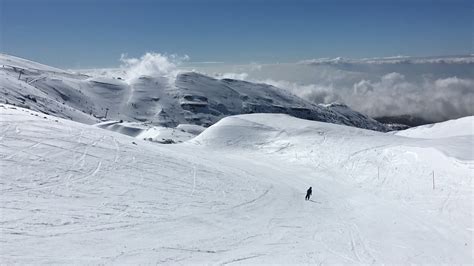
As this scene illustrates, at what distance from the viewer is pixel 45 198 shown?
23.0 meters

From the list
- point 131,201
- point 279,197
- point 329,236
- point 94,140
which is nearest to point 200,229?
point 131,201

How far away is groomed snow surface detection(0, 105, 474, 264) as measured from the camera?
1872 cm

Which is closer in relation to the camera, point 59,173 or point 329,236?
point 329,236

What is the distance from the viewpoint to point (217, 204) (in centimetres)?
2852

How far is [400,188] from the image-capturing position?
3844 centimetres

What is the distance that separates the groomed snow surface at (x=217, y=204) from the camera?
1872 centimetres

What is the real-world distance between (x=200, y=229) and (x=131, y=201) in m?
5.57

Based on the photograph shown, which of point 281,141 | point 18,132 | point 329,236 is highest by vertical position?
point 281,141

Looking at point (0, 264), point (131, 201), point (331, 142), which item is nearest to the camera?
point (0, 264)

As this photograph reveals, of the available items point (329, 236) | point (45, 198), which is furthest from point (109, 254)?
point (329, 236)

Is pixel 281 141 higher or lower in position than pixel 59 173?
higher

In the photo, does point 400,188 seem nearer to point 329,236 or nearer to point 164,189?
point 329,236

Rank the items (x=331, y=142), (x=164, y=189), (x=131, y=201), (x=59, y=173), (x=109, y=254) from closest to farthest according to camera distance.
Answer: (x=109, y=254) < (x=131, y=201) < (x=59, y=173) < (x=164, y=189) < (x=331, y=142)

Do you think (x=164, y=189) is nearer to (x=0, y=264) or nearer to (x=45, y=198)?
(x=45, y=198)
